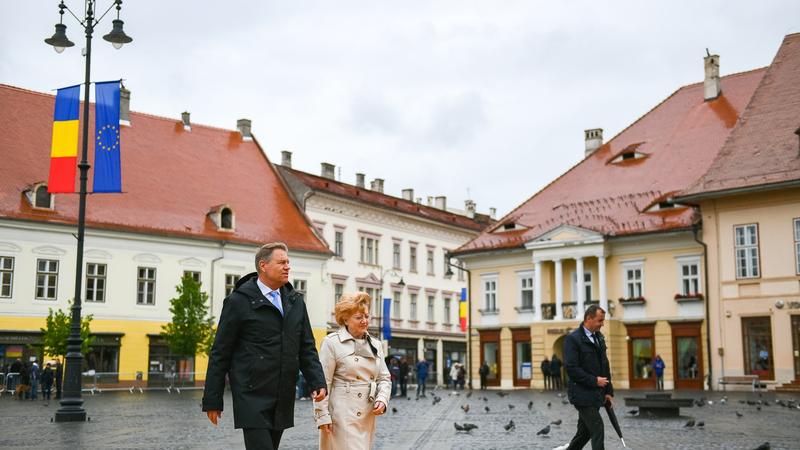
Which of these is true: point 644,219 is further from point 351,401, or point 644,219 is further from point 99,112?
point 351,401

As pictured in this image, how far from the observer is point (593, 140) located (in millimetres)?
52906

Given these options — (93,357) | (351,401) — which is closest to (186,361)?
(93,357)

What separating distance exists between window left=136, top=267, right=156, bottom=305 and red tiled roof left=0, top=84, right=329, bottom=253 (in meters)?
2.01

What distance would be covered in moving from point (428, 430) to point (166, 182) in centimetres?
3399

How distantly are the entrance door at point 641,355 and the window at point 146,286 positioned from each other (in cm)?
2291

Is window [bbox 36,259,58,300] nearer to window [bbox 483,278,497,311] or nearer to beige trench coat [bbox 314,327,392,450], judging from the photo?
window [bbox 483,278,497,311]

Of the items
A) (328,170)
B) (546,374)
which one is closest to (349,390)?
(546,374)

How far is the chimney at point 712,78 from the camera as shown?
45781 millimetres

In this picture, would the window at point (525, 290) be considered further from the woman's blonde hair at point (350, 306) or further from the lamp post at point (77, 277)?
the woman's blonde hair at point (350, 306)

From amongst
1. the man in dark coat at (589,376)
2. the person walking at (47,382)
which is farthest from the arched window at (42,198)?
the man in dark coat at (589,376)

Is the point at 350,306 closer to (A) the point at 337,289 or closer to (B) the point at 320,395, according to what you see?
(B) the point at 320,395

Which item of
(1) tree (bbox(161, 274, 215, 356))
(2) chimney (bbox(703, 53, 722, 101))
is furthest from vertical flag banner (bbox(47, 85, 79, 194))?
(2) chimney (bbox(703, 53, 722, 101))

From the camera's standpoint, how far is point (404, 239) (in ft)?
212

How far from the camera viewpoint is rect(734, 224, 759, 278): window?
36734 mm
